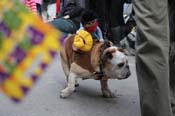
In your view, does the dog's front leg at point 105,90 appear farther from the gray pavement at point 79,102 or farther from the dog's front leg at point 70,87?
the dog's front leg at point 70,87

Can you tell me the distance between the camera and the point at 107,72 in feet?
12.2

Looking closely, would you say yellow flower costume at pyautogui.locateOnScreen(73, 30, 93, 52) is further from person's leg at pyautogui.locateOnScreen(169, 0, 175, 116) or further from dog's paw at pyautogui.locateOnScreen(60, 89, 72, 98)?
person's leg at pyautogui.locateOnScreen(169, 0, 175, 116)

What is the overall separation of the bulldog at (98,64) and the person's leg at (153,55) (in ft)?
3.85

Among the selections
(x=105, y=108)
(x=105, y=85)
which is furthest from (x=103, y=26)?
(x=105, y=108)

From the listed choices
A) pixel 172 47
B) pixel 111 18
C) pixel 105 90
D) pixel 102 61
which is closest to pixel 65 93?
pixel 105 90

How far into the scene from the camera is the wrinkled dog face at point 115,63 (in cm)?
366

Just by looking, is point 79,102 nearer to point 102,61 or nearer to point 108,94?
point 108,94

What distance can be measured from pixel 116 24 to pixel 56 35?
581 centimetres

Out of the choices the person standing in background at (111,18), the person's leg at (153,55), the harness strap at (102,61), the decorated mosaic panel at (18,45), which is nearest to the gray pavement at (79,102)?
the harness strap at (102,61)

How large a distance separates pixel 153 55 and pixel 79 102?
158 centimetres

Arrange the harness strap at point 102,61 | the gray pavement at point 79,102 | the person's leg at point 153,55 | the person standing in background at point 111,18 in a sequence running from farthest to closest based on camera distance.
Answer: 1. the person standing in background at point 111,18
2. the harness strap at point 102,61
3. the gray pavement at point 79,102
4. the person's leg at point 153,55

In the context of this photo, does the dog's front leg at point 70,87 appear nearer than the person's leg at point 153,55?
No

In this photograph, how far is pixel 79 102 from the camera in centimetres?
389

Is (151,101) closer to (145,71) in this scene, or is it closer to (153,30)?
(145,71)
